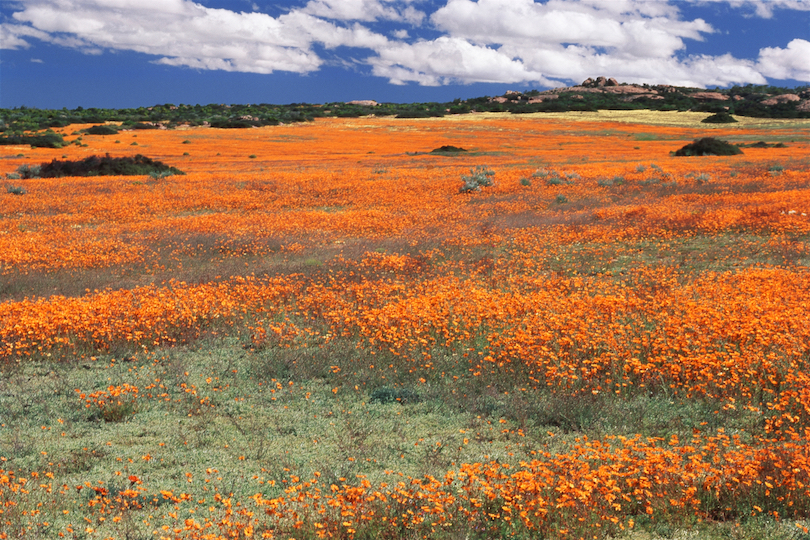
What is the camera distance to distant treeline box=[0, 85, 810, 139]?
92.5 m

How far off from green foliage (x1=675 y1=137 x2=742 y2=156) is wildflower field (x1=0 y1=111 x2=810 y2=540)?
31.0 meters

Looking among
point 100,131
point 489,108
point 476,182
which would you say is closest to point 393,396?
point 476,182

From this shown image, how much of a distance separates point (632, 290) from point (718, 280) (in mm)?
1947

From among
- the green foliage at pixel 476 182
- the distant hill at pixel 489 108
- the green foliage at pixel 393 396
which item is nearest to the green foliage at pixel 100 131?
the distant hill at pixel 489 108

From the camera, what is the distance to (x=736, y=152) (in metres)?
48.8

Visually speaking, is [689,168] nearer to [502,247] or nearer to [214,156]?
[502,247]

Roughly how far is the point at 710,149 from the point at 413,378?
1954 inches

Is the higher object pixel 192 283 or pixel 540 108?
pixel 540 108

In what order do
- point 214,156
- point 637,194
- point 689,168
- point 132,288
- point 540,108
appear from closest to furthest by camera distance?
1. point 132,288
2. point 637,194
3. point 689,168
4. point 214,156
5. point 540,108

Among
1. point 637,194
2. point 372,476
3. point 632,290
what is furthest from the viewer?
point 637,194

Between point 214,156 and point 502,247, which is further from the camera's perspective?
point 214,156

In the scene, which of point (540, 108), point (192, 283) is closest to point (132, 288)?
point (192, 283)

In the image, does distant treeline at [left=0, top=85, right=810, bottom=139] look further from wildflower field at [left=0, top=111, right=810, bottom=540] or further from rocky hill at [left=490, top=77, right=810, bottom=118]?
wildflower field at [left=0, top=111, right=810, bottom=540]

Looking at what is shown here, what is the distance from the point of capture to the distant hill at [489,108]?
9425cm
